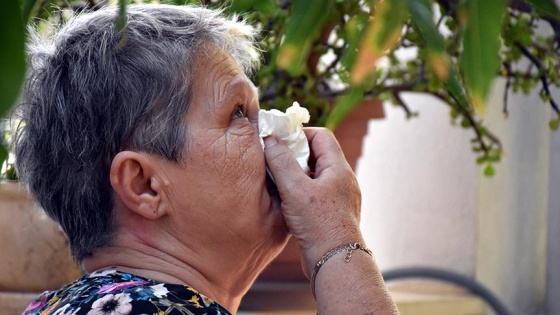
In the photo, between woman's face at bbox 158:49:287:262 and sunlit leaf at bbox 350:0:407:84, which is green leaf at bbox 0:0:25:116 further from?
woman's face at bbox 158:49:287:262

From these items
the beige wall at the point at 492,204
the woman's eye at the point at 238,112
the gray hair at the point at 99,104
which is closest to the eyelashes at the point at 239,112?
the woman's eye at the point at 238,112

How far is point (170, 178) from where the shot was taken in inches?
62.6

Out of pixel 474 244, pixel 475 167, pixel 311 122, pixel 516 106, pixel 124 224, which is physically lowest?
pixel 474 244

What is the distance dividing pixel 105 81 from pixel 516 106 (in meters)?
2.87

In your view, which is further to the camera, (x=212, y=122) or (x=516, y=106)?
(x=516, y=106)

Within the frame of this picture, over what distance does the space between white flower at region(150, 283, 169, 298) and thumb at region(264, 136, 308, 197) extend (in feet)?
0.87

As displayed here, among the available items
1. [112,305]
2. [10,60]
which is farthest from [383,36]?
[112,305]

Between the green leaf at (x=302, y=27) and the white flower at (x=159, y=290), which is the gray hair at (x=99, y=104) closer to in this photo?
the white flower at (x=159, y=290)

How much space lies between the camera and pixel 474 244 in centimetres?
411

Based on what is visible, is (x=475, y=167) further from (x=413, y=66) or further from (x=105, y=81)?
(x=105, y=81)

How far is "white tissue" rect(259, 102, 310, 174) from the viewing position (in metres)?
1.63

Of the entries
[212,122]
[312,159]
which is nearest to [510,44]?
[312,159]

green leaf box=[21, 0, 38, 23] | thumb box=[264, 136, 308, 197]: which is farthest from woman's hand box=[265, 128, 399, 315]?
green leaf box=[21, 0, 38, 23]

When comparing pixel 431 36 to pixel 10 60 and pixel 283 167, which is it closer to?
pixel 10 60
